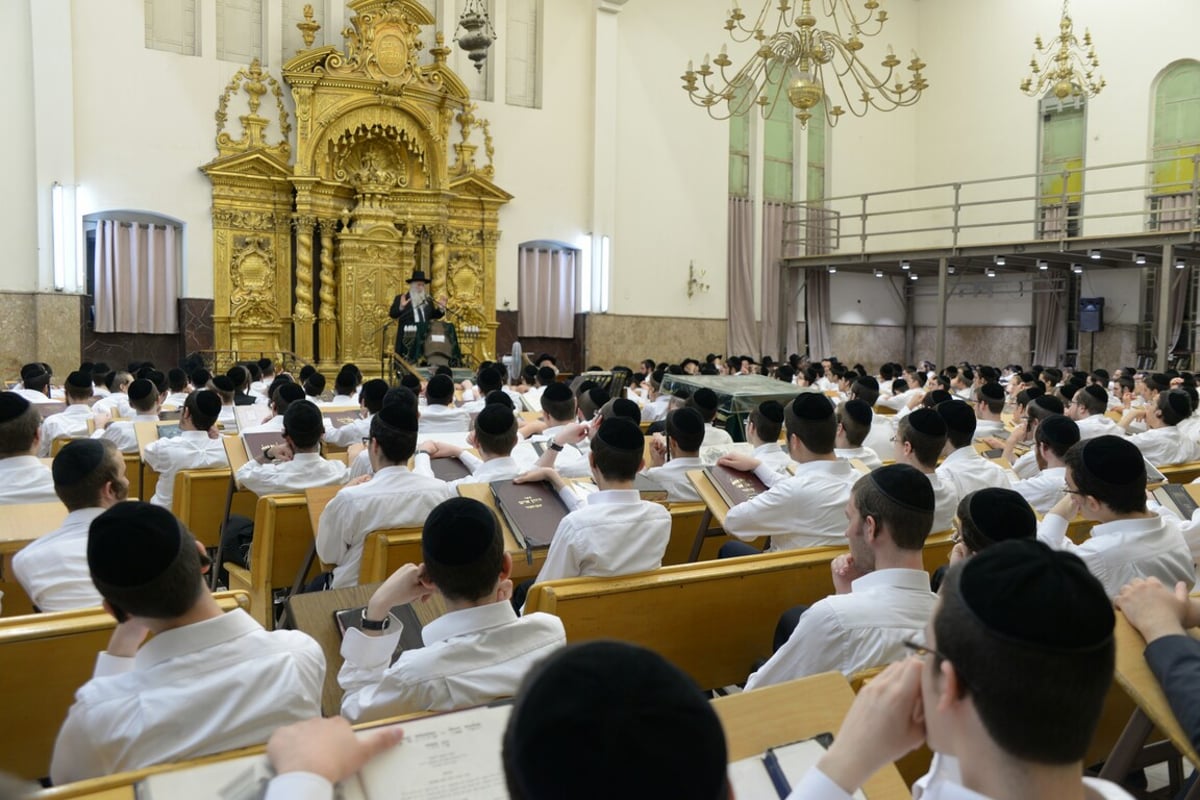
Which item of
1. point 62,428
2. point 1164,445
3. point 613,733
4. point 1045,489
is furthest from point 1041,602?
point 62,428

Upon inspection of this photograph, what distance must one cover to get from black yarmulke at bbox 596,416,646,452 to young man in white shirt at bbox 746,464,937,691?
40.8 inches

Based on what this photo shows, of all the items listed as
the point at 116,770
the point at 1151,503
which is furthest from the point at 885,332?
the point at 116,770

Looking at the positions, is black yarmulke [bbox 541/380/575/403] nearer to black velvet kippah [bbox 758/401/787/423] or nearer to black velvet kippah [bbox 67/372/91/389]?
black velvet kippah [bbox 758/401/787/423]

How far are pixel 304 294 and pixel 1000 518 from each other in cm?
1437

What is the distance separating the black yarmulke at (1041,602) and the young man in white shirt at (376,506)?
2.82 meters

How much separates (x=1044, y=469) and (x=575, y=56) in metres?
14.8

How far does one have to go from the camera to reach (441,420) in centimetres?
755

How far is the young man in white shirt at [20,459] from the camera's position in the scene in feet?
14.0

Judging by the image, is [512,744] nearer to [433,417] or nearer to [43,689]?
[43,689]

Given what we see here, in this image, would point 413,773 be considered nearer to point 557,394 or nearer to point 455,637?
point 455,637

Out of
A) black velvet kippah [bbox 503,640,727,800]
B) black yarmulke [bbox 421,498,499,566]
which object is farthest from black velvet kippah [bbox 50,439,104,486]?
black velvet kippah [bbox 503,640,727,800]

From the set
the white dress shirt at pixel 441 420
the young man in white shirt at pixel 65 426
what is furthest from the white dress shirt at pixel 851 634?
the young man in white shirt at pixel 65 426

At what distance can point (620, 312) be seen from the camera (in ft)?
60.5

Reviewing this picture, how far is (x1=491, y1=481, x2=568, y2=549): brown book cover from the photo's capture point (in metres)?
3.61
